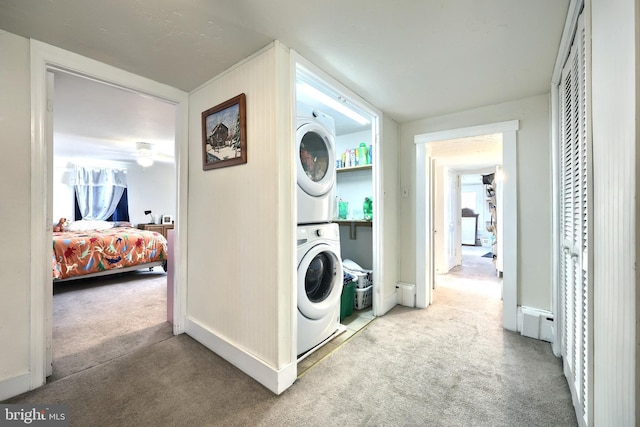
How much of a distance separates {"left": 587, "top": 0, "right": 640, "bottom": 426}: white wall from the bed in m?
4.78

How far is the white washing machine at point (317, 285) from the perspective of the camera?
72.1 inches

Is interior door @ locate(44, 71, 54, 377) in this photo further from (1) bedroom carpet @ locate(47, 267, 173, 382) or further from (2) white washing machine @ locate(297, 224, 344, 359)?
(2) white washing machine @ locate(297, 224, 344, 359)

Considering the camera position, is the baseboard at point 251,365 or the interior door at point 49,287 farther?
the interior door at point 49,287

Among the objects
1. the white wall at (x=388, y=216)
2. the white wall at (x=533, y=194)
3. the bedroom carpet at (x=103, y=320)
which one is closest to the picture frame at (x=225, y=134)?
the white wall at (x=388, y=216)

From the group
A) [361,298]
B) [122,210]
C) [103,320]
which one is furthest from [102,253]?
[361,298]

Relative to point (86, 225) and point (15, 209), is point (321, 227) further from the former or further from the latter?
point (86, 225)

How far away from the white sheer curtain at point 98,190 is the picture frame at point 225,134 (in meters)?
5.56

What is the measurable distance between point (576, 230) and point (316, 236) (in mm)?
1502

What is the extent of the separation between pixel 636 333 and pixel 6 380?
2770mm

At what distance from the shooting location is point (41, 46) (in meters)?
1.55

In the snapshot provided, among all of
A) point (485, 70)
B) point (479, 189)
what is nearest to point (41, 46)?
point (485, 70)

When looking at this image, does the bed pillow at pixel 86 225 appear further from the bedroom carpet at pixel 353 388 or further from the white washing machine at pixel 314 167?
the white washing machine at pixel 314 167

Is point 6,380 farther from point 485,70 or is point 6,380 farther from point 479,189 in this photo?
point 479,189

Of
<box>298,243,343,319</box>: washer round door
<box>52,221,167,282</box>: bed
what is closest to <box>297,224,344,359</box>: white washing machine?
<box>298,243,343,319</box>: washer round door
